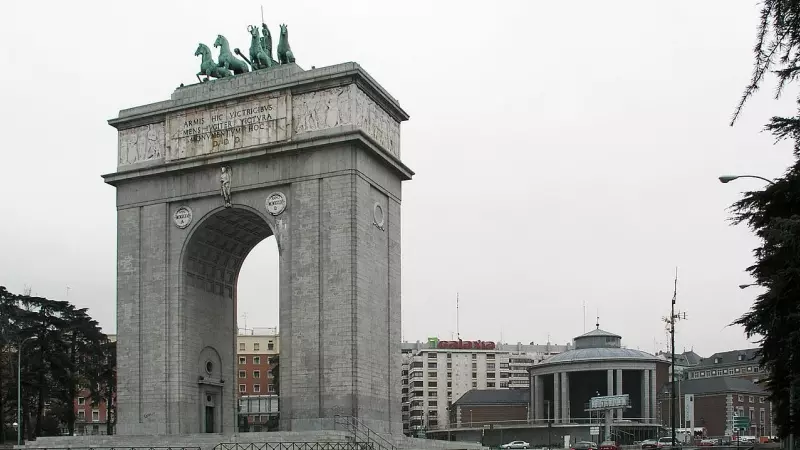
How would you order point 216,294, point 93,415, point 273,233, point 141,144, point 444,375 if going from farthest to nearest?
1. point 444,375
2. point 93,415
3. point 216,294
4. point 141,144
5. point 273,233

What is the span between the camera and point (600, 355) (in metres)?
117

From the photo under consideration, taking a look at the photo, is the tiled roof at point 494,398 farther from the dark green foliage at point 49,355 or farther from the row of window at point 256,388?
the dark green foliage at point 49,355

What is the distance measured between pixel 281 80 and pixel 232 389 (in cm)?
1546

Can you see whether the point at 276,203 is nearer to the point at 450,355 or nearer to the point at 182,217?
the point at 182,217

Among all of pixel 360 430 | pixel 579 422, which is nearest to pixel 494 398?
pixel 579 422

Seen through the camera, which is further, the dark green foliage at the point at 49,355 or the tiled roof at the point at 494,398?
the tiled roof at the point at 494,398

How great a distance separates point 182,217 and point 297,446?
44.9ft

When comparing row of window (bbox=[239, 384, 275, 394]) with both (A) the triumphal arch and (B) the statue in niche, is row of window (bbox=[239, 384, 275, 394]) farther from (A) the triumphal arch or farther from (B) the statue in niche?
(B) the statue in niche

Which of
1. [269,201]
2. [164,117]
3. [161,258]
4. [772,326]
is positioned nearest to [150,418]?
[161,258]

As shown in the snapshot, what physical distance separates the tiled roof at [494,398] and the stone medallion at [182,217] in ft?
288

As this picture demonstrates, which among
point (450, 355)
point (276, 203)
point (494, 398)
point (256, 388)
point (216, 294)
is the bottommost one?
point (494, 398)

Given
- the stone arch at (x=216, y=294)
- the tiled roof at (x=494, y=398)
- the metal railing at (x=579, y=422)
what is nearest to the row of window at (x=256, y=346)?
the metal railing at (x=579, y=422)

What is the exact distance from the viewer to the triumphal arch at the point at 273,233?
41.2 m

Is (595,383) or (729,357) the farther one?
(729,357)
